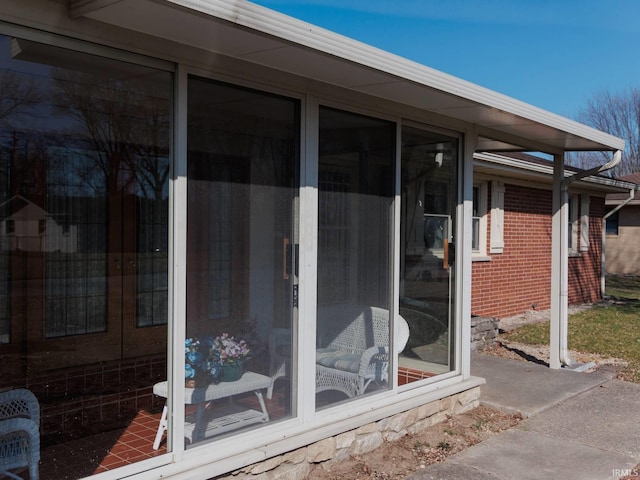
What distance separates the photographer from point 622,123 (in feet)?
119

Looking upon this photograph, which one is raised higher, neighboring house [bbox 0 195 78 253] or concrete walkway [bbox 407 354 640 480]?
neighboring house [bbox 0 195 78 253]

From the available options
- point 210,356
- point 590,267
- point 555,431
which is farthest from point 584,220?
point 210,356

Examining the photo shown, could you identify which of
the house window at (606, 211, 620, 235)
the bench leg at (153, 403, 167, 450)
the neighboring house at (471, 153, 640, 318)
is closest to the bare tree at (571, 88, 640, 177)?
the house window at (606, 211, 620, 235)

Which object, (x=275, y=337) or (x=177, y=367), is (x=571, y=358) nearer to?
(x=275, y=337)

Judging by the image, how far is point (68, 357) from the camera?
16.2 ft

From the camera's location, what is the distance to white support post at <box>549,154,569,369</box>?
6812 mm

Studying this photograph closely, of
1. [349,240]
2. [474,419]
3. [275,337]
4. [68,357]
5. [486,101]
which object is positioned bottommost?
[474,419]

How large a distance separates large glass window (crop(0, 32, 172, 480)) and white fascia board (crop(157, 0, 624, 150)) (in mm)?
996

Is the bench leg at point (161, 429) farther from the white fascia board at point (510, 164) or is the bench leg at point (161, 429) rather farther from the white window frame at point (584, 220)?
the white window frame at point (584, 220)

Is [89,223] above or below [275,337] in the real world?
above

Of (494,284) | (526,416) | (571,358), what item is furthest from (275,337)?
(494,284)

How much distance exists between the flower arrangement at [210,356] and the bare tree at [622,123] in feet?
116

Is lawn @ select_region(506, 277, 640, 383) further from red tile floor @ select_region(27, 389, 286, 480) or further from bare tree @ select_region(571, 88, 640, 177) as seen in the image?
bare tree @ select_region(571, 88, 640, 177)

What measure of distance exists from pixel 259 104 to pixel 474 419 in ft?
10.3
